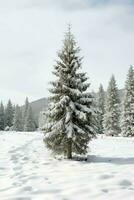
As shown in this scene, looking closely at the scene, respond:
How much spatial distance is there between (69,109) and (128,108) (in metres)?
34.1

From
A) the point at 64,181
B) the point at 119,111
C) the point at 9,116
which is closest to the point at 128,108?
the point at 119,111

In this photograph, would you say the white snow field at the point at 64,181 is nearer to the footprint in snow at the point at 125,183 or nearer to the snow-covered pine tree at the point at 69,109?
the footprint in snow at the point at 125,183

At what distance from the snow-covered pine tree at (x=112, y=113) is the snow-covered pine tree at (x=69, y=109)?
3883 cm

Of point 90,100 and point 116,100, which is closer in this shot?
point 90,100

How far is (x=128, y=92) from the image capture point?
54.6m

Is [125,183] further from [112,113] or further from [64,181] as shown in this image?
[112,113]

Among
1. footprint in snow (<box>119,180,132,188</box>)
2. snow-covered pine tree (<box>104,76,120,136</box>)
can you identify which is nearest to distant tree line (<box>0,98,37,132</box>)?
snow-covered pine tree (<box>104,76,120,136</box>)

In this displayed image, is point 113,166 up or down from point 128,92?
down

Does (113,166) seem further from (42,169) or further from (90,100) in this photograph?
(90,100)

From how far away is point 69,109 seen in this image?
20828 millimetres

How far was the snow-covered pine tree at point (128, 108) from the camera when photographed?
5212 centimetres

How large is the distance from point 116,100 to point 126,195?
5326cm

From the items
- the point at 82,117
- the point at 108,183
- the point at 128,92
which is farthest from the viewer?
the point at 128,92

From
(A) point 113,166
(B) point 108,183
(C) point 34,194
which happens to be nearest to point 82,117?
(A) point 113,166
